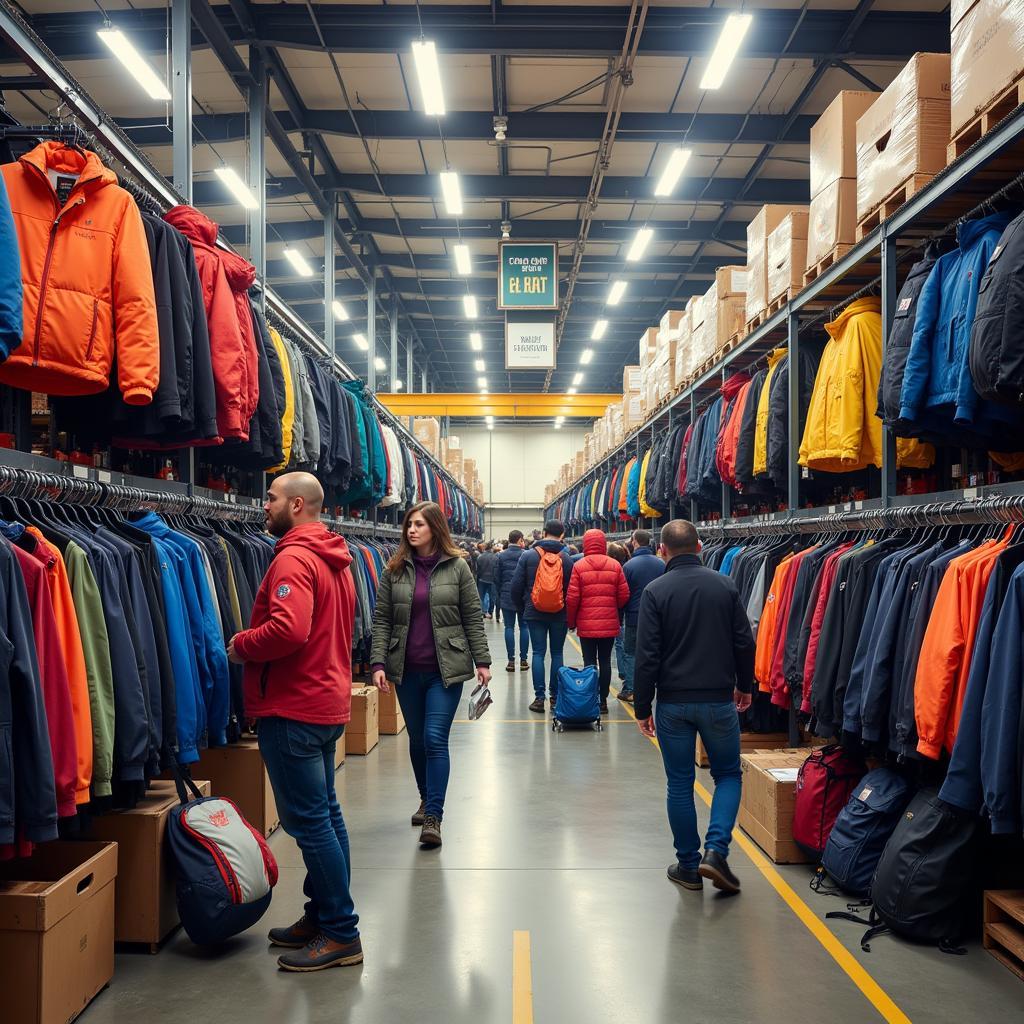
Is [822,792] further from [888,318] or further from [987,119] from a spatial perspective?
[987,119]

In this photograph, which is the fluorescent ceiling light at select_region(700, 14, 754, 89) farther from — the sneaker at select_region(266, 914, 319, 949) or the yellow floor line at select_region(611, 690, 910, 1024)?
the sneaker at select_region(266, 914, 319, 949)

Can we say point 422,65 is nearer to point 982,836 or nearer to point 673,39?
point 673,39

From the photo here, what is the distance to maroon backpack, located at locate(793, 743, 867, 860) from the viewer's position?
4504 millimetres

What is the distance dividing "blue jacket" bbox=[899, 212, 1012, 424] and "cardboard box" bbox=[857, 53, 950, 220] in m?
0.69

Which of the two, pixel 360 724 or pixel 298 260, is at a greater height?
pixel 298 260

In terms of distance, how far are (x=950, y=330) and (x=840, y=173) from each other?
6.38 ft

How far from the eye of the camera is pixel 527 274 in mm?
13875

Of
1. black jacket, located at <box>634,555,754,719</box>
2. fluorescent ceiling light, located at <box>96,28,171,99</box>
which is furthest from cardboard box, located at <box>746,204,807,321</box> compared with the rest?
fluorescent ceiling light, located at <box>96,28,171,99</box>

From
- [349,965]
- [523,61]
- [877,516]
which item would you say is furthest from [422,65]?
[349,965]

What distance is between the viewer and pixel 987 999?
10.7 ft

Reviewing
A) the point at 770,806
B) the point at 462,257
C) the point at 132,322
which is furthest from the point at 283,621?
the point at 462,257

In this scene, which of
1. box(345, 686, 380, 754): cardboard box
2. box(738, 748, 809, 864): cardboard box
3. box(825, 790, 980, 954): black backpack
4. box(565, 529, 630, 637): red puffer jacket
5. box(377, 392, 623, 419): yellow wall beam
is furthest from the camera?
box(377, 392, 623, 419): yellow wall beam

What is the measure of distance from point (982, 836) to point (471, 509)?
2230 centimetres

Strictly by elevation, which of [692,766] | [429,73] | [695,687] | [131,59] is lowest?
[692,766]
